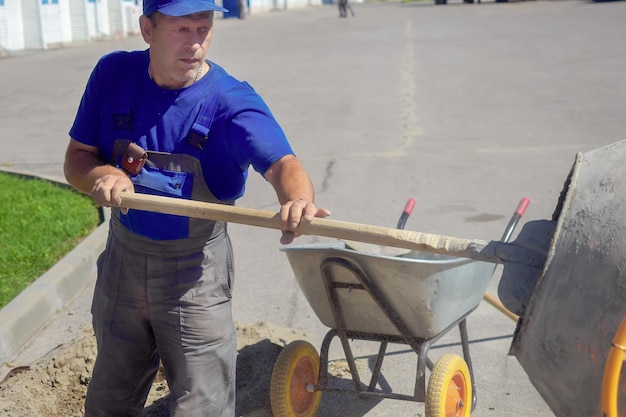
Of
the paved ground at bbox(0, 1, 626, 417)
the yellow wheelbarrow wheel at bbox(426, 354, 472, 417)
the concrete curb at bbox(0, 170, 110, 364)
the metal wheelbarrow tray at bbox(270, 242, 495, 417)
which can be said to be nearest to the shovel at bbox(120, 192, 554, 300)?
the metal wheelbarrow tray at bbox(270, 242, 495, 417)

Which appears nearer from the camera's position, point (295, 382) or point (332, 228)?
point (332, 228)

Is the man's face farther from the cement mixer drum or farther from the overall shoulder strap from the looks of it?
the cement mixer drum

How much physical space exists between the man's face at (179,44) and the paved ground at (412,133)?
1.99m

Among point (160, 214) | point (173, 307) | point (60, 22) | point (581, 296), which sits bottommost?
point (60, 22)

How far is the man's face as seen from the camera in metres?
3.07


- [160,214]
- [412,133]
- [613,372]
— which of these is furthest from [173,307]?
[412,133]

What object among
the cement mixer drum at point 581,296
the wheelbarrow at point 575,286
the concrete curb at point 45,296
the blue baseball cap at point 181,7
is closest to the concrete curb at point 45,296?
the concrete curb at point 45,296

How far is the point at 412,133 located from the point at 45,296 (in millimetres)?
6486

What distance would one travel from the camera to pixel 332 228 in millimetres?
2836

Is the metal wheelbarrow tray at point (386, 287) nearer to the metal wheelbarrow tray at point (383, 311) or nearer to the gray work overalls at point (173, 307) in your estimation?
the metal wheelbarrow tray at point (383, 311)

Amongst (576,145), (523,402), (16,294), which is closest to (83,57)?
(576,145)

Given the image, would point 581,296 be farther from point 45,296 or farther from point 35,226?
point 35,226

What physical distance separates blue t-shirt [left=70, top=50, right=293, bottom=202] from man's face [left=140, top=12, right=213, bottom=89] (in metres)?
0.07

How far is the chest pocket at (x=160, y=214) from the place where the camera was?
3.15m
